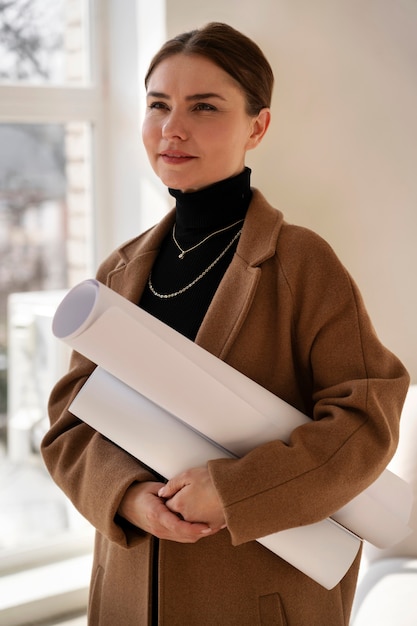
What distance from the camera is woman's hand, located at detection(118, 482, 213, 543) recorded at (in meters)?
1.19

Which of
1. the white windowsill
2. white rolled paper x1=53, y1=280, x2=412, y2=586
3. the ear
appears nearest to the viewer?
white rolled paper x1=53, y1=280, x2=412, y2=586

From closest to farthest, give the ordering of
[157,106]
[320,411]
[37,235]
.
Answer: [320,411]
[157,106]
[37,235]

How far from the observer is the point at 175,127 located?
1.33 meters

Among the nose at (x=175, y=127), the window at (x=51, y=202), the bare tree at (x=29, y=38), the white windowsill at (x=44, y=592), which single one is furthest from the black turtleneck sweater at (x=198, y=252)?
the white windowsill at (x=44, y=592)

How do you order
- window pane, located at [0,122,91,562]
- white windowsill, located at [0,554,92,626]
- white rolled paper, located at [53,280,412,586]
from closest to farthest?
1. white rolled paper, located at [53,280,412,586]
2. white windowsill, located at [0,554,92,626]
3. window pane, located at [0,122,91,562]

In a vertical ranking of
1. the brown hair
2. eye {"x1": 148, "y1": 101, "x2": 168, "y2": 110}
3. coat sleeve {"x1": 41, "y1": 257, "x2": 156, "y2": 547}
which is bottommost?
coat sleeve {"x1": 41, "y1": 257, "x2": 156, "y2": 547}

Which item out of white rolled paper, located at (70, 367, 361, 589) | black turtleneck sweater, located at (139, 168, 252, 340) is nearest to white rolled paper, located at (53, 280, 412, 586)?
white rolled paper, located at (70, 367, 361, 589)

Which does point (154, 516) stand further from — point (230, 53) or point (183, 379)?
point (230, 53)

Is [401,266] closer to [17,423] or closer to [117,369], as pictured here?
[17,423]

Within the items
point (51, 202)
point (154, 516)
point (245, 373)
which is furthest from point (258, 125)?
point (51, 202)

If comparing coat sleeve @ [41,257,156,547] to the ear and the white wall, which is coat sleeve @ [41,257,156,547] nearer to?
the ear

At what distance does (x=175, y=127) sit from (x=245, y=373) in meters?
0.42

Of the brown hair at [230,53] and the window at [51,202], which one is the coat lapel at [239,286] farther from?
the window at [51,202]

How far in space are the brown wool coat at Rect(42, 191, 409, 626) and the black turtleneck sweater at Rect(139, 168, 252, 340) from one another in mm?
48
